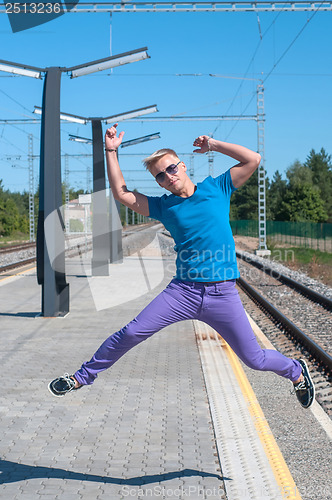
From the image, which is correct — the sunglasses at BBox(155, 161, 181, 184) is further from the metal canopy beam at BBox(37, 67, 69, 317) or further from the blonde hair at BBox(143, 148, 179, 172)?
the metal canopy beam at BBox(37, 67, 69, 317)

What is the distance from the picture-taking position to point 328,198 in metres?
115

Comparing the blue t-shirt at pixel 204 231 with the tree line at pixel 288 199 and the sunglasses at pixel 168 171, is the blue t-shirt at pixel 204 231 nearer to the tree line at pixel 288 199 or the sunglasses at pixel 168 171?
the sunglasses at pixel 168 171

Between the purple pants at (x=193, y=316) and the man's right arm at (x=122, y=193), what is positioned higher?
the man's right arm at (x=122, y=193)

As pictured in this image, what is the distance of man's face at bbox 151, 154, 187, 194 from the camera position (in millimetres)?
3953

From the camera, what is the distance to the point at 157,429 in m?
5.25

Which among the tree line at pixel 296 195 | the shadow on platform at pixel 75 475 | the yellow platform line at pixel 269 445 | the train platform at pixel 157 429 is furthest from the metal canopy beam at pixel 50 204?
the tree line at pixel 296 195

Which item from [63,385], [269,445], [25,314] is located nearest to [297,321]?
[25,314]

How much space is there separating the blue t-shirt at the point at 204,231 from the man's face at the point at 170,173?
7 centimetres

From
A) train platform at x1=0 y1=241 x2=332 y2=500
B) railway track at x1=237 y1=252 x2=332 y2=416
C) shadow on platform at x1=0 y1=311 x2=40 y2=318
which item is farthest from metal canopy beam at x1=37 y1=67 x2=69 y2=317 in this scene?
railway track at x1=237 y1=252 x2=332 y2=416

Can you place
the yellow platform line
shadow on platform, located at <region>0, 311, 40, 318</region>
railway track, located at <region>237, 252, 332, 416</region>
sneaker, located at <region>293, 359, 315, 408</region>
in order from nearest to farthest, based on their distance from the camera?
the yellow platform line → sneaker, located at <region>293, 359, 315, 408</region> → railway track, located at <region>237, 252, 332, 416</region> → shadow on platform, located at <region>0, 311, 40, 318</region>

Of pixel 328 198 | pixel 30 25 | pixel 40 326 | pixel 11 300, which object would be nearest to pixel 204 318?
pixel 40 326

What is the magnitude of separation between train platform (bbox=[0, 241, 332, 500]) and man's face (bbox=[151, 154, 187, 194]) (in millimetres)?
1819

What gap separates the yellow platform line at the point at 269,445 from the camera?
4.05m

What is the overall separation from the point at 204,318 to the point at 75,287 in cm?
1265
